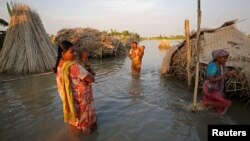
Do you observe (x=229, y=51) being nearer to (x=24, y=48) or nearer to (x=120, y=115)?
(x=120, y=115)

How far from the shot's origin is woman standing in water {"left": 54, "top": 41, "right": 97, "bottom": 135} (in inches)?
181

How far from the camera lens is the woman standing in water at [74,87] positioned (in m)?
4.60

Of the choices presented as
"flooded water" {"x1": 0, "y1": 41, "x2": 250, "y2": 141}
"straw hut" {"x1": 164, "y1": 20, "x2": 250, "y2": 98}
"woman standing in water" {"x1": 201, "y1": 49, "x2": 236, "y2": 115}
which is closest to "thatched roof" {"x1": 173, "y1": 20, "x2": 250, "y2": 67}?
"straw hut" {"x1": 164, "y1": 20, "x2": 250, "y2": 98}

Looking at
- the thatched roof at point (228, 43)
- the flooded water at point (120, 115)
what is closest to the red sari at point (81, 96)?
the flooded water at point (120, 115)

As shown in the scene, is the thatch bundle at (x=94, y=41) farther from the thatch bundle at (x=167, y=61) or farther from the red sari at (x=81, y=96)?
the red sari at (x=81, y=96)

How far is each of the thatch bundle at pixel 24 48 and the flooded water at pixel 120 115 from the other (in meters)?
2.43

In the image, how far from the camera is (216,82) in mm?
5898

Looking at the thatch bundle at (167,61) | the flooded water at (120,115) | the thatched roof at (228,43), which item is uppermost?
the thatched roof at (228,43)

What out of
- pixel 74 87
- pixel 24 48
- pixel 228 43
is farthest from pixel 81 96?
pixel 24 48

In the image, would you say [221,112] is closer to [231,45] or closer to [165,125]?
[165,125]

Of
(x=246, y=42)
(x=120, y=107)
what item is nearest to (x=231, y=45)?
(x=246, y=42)

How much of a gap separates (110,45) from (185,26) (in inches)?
470

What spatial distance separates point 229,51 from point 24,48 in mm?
8937

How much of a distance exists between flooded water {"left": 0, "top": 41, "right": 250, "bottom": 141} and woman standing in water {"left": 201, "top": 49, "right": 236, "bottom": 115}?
339mm
